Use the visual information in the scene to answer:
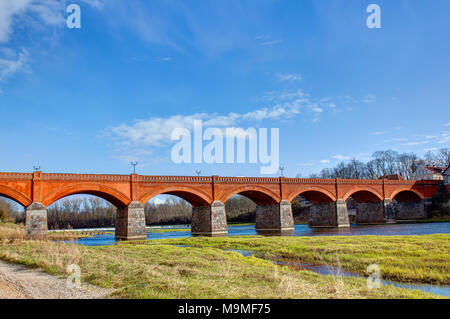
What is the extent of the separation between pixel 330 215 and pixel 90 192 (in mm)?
33277

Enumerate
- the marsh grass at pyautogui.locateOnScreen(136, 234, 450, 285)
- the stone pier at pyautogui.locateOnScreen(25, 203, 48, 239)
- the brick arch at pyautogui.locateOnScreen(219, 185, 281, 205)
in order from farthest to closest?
1. the brick arch at pyautogui.locateOnScreen(219, 185, 281, 205)
2. the stone pier at pyautogui.locateOnScreen(25, 203, 48, 239)
3. the marsh grass at pyautogui.locateOnScreen(136, 234, 450, 285)

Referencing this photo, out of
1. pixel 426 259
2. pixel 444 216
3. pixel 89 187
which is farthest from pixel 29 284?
pixel 444 216

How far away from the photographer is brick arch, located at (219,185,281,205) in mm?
41906

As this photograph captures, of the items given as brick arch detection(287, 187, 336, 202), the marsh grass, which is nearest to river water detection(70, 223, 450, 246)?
brick arch detection(287, 187, 336, 202)

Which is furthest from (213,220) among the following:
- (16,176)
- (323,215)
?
(16,176)

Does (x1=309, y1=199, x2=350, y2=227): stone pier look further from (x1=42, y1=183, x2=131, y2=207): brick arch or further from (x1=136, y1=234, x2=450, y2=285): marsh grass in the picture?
(x1=42, y1=183, x2=131, y2=207): brick arch

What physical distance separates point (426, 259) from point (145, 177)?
28975mm

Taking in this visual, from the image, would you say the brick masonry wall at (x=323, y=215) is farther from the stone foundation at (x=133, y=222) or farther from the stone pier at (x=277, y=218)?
the stone foundation at (x=133, y=222)

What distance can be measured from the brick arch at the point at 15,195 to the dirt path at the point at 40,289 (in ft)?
77.1

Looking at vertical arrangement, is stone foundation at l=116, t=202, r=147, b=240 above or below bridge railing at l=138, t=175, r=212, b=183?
below

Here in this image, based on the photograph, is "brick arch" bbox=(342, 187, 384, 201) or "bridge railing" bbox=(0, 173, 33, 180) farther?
"brick arch" bbox=(342, 187, 384, 201)

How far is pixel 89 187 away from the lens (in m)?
33.6

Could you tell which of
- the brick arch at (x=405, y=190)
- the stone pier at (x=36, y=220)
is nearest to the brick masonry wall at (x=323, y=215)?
the brick arch at (x=405, y=190)
